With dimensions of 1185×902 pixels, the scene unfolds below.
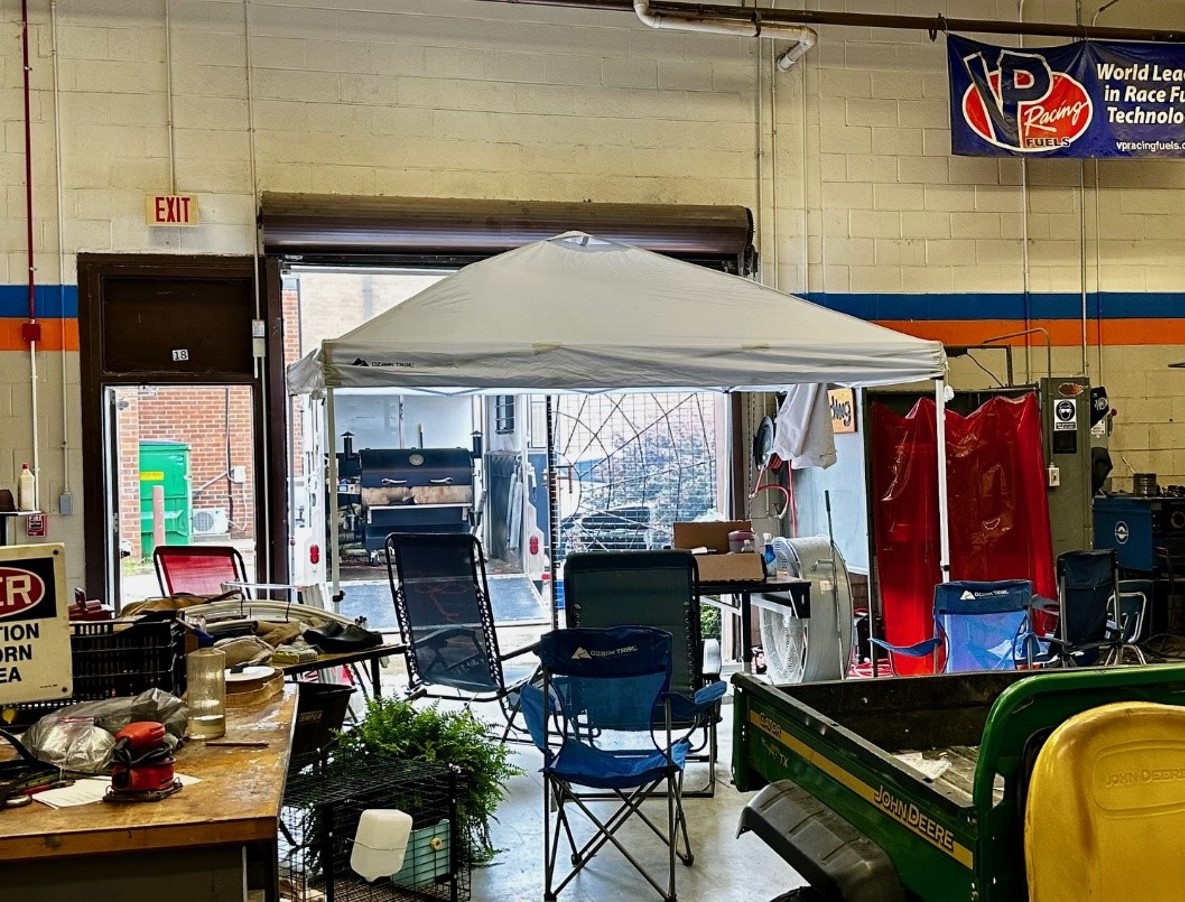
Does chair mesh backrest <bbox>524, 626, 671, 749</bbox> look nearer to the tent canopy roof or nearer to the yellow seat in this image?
the tent canopy roof

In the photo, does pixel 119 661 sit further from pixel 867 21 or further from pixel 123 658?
pixel 867 21

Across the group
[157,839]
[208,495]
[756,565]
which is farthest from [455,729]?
[208,495]

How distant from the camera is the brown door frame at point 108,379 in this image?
20.5 feet

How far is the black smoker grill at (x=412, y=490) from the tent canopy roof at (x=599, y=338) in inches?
176

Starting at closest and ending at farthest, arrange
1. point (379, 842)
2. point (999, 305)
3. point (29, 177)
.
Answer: point (379, 842), point (29, 177), point (999, 305)

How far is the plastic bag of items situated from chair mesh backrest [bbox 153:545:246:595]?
3394 millimetres

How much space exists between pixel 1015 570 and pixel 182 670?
5.18 metres

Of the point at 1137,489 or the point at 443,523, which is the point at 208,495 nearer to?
the point at 443,523

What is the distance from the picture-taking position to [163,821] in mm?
2010

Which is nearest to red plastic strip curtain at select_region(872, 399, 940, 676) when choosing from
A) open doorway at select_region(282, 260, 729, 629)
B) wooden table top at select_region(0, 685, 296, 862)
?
open doorway at select_region(282, 260, 729, 629)

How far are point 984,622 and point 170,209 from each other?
4.75 metres

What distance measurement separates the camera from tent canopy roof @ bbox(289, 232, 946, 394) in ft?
15.1

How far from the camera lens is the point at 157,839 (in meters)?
1.99

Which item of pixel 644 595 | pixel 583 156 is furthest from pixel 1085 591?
pixel 583 156
